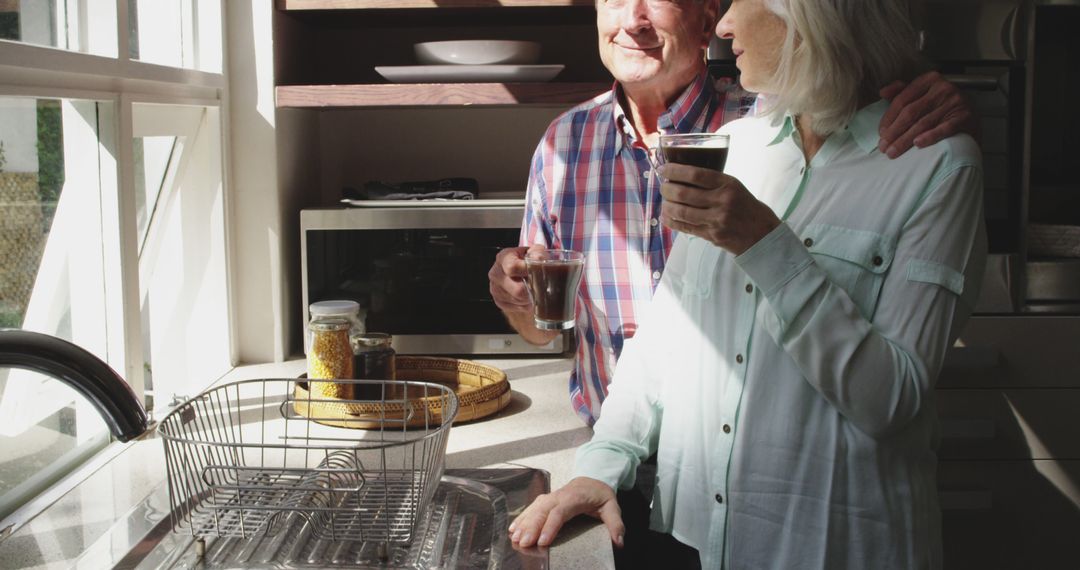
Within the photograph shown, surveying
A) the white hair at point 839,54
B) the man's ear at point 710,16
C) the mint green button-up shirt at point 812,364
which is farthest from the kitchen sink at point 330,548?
the man's ear at point 710,16

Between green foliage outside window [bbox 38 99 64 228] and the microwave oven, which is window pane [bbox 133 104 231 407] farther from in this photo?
green foliage outside window [bbox 38 99 64 228]

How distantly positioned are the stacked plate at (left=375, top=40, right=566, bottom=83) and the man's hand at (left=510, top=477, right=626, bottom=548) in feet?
3.99

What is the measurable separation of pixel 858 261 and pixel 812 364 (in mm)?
145

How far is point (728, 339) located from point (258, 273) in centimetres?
140

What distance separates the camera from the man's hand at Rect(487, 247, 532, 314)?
5.75 feet

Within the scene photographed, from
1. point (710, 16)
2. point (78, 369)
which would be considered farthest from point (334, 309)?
point (78, 369)

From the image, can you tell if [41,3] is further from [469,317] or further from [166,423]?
[469,317]

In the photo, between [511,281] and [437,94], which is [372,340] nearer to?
[511,281]

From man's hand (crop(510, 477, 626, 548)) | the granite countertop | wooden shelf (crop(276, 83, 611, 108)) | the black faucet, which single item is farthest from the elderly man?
the black faucet

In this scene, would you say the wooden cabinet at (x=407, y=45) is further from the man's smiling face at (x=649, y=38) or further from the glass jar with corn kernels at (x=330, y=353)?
the glass jar with corn kernels at (x=330, y=353)

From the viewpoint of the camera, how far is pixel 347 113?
2812mm

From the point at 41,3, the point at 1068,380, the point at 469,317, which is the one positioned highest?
the point at 41,3

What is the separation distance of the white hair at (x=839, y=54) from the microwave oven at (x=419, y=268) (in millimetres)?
1118

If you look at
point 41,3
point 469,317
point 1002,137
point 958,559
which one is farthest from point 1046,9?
point 41,3
